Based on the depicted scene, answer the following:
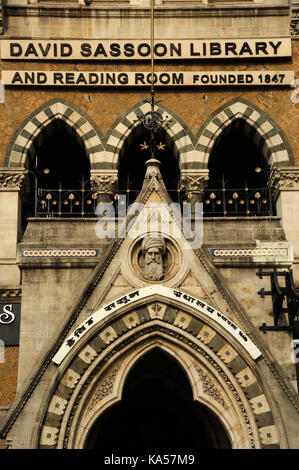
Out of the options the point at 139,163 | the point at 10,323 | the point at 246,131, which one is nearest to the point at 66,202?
the point at 139,163

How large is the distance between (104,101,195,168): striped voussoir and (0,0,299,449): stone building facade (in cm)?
4

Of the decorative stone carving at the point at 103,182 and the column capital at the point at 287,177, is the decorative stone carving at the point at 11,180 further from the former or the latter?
the column capital at the point at 287,177

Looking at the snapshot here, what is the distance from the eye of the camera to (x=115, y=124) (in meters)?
26.0

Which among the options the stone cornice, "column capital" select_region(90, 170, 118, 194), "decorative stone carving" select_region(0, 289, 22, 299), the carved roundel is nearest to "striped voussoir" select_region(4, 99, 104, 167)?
"column capital" select_region(90, 170, 118, 194)

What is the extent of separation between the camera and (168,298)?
797 inches

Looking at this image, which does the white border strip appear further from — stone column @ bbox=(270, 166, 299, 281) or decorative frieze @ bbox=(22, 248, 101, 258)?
stone column @ bbox=(270, 166, 299, 281)

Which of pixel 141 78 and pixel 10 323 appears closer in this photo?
pixel 10 323

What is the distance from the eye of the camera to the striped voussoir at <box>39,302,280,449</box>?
19234 mm

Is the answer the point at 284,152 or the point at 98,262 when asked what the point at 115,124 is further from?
the point at 98,262

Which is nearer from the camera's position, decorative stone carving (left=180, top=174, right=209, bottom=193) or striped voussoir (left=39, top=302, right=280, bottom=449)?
striped voussoir (left=39, top=302, right=280, bottom=449)

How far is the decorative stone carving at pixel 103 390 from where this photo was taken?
19.8 m

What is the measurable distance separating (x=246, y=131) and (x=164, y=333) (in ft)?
26.8

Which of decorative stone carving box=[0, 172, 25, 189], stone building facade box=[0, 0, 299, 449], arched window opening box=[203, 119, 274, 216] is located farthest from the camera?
arched window opening box=[203, 119, 274, 216]

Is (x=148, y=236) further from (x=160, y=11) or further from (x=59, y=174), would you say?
(x=160, y=11)
